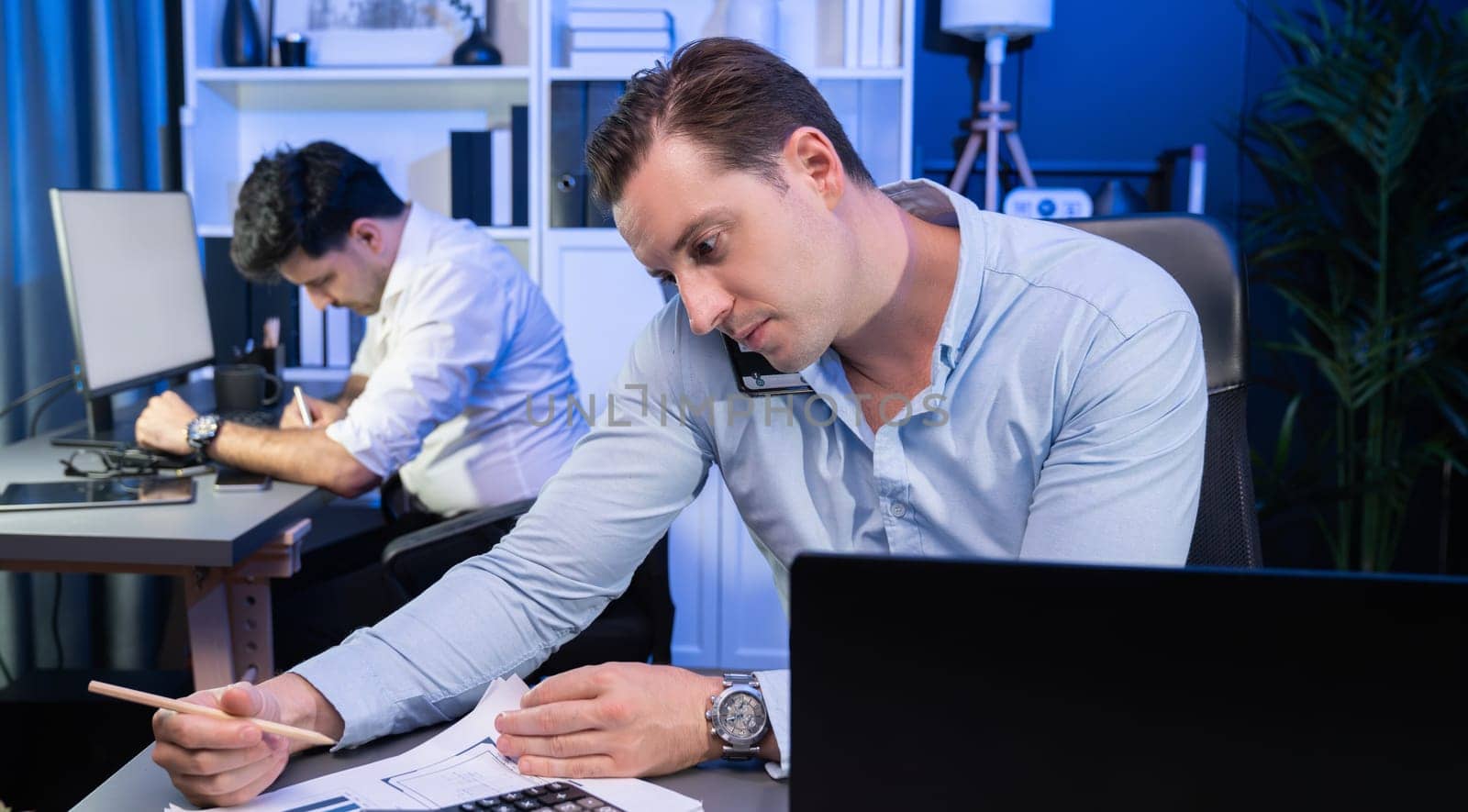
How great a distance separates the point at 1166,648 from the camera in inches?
19.9

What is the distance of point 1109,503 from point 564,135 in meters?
2.10

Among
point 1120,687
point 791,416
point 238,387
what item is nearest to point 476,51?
point 238,387

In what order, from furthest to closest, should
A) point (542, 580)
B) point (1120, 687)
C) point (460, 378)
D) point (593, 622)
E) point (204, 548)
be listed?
point (460, 378)
point (593, 622)
point (204, 548)
point (542, 580)
point (1120, 687)

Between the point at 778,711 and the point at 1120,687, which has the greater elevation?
the point at 1120,687

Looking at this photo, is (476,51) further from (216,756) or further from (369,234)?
(216,756)

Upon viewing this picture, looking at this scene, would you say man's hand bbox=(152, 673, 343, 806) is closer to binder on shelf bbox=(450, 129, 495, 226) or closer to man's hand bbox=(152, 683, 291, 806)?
man's hand bbox=(152, 683, 291, 806)

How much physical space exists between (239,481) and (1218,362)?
1492 mm

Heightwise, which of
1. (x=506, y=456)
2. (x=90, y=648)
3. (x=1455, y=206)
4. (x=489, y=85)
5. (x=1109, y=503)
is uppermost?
(x=489, y=85)

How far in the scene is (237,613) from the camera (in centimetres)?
190

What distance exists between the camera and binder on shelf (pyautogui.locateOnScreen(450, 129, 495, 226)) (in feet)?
9.60

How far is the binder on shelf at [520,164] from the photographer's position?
9.46 feet

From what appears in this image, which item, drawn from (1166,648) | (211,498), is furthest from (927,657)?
(211,498)

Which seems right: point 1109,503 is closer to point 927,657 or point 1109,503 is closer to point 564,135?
point 927,657

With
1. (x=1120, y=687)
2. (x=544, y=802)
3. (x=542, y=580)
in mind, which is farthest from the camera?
(x=542, y=580)
